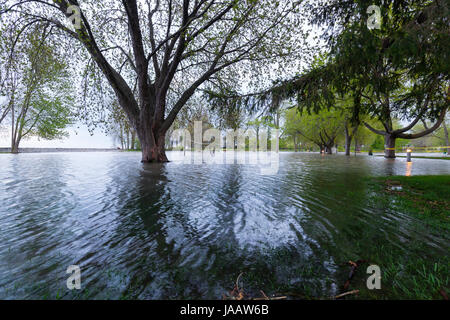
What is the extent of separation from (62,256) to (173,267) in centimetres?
126

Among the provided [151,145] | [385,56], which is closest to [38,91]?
[151,145]

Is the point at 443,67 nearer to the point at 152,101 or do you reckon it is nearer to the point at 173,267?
the point at 173,267

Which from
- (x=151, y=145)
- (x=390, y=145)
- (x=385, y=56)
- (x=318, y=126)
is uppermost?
(x=318, y=126)

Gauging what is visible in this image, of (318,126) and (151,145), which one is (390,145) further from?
(151,145)

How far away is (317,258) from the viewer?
1987 mm

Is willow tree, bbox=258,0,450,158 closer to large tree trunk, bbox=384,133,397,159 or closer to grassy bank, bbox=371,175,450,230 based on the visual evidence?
grassy bank, bbox=371,175,450,230

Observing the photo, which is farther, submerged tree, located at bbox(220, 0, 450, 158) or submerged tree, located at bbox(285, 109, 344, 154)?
submerged tree, located at bbox(285, 109, 344, 154)

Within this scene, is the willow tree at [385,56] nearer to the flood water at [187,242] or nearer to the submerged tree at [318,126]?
the flood water at [187,242]

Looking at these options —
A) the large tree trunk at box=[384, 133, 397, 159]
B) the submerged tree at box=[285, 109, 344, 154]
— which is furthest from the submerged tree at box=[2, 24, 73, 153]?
the large tree trunk at box=[384, 133, 397, 159]

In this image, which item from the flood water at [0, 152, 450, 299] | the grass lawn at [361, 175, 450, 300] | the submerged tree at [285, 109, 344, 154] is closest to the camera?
the grass lawn at [361, 175, 450, 300]

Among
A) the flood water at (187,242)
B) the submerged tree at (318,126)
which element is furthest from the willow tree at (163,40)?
the submerged tree at (318,126)

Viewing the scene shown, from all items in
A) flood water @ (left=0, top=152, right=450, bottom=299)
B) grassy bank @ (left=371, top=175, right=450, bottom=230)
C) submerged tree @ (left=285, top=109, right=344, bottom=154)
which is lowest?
flood water @ (left=0, top=152, right=450, bottom=299)
